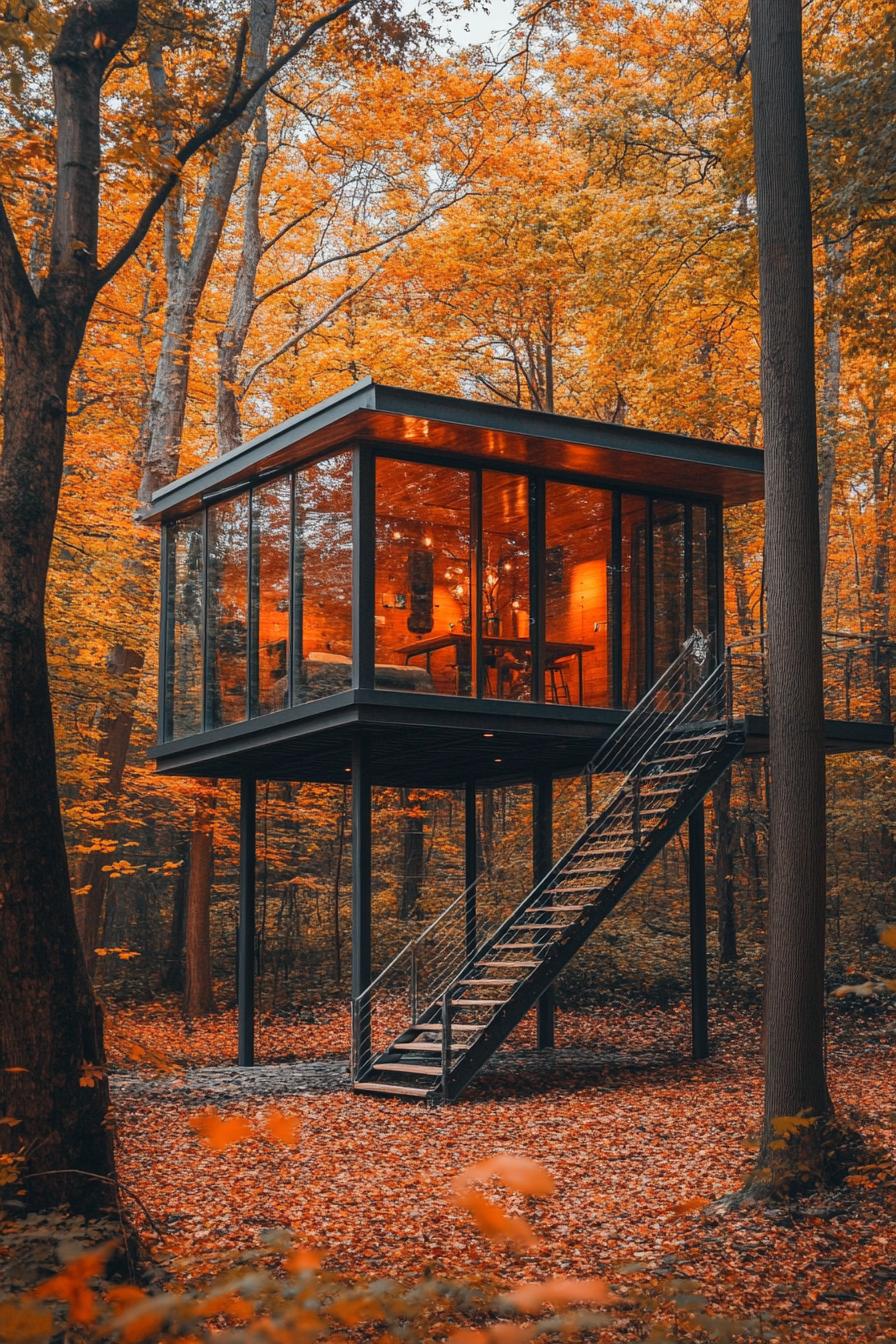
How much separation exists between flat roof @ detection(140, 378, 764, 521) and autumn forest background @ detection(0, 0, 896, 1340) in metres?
1.93

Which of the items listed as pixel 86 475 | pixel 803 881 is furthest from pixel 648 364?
pixel 803 881

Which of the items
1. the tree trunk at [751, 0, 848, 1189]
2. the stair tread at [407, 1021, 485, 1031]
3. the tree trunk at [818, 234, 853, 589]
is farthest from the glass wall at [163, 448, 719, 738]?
the tree trunk at [751, 0, 848, 1189]

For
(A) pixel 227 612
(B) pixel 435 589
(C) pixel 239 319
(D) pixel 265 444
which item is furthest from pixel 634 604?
(C) pixel 239 319

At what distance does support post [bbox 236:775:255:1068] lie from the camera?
44.3 feet

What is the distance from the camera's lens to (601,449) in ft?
39.6

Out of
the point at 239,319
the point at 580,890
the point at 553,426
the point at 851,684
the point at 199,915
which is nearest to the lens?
the point at 580,890

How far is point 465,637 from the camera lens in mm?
12039

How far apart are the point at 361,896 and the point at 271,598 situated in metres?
3.09

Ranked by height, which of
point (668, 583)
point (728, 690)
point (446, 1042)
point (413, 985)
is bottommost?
point (446, 1042)

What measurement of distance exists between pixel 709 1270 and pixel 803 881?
→ 224cm

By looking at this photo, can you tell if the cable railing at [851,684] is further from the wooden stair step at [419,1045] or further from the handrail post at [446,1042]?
the handrail post at [446,1042]

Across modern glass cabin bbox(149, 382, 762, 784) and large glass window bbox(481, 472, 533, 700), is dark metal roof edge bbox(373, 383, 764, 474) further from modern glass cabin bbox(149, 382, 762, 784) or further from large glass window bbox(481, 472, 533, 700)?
large glass window bbox(481, 472, 533, 700)

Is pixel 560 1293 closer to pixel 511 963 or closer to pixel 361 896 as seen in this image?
pixel 511 963

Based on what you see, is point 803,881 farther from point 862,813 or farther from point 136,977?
point 136,977
